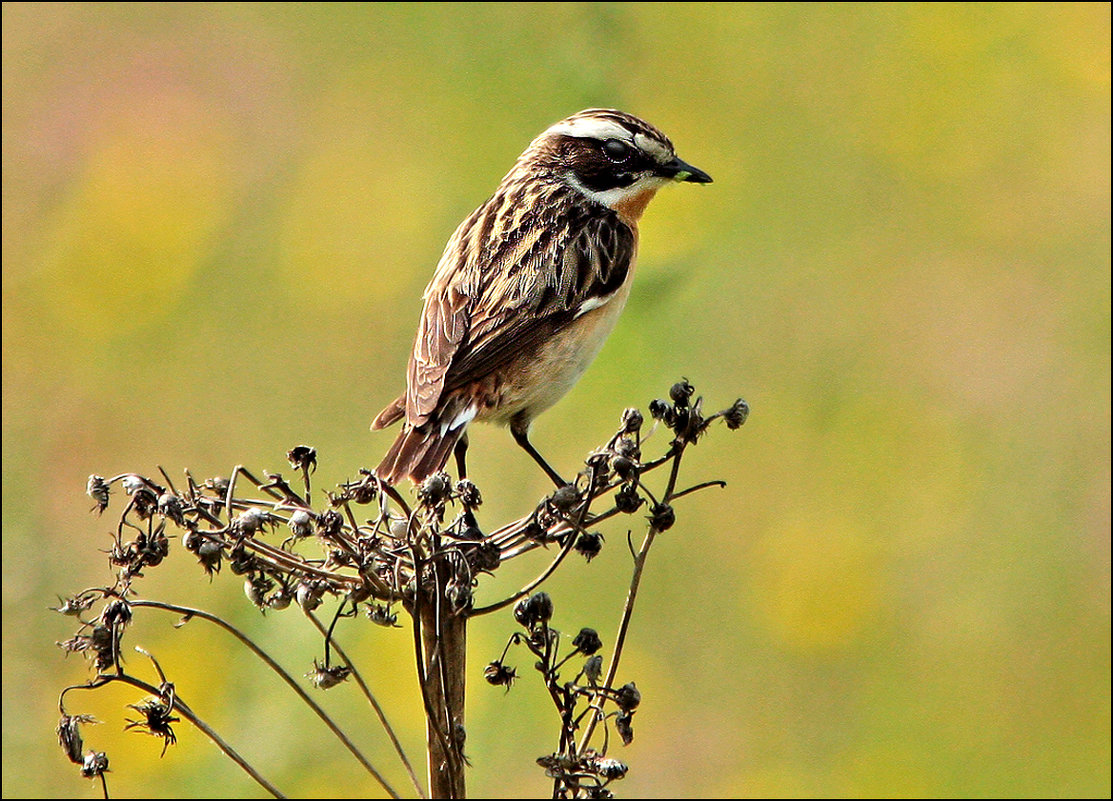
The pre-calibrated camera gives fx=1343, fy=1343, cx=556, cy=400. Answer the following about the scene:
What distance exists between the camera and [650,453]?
23.1 feet

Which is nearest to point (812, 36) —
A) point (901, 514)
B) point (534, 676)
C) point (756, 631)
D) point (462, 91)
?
point (462, 91)

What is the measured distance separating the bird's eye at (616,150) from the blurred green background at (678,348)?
1.28m

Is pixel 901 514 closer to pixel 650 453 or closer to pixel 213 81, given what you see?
pixel 650 453

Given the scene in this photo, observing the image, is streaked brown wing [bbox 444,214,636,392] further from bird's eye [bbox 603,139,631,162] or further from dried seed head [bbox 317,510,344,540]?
dried seed head [bbox 317,510,344,540]

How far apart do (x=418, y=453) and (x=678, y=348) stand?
10.9 feet

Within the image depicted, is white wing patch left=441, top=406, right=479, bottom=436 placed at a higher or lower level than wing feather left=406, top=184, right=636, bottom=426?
lower

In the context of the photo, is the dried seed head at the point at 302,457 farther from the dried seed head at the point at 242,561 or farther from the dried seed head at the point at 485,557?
the dried seed head at the point at 485,557

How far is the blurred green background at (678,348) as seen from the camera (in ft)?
21.6

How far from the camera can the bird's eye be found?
5.30 metres

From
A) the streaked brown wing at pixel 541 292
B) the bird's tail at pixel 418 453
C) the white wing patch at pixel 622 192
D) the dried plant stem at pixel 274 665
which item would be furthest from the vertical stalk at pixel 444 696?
the white wing patch at pixel 622 192

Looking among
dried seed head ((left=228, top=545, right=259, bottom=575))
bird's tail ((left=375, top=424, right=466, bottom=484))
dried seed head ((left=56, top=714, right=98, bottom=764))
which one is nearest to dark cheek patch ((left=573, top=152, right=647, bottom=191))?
bird's tail ((left=375, top=424, right=466, bottom=484))

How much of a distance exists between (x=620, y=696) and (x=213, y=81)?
27.3 feet

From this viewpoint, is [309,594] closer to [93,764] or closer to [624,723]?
[93,764]

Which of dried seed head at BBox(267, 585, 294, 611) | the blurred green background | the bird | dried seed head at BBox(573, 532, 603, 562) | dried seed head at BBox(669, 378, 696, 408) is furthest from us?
the blurred green background
